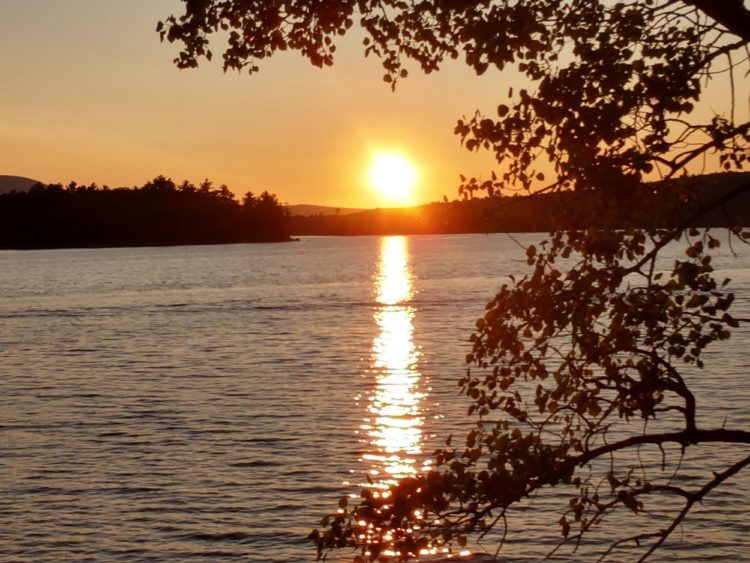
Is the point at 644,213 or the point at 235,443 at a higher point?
the point at 644,213

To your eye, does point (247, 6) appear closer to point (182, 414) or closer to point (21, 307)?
point (182, 414)

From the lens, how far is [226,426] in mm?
31703

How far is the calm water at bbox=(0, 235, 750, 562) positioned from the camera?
66.6 feet

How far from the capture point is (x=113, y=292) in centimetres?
10862

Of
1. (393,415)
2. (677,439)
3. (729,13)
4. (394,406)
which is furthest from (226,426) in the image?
(729,13)

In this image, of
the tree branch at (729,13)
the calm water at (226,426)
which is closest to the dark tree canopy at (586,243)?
the tree branch at (729,13)

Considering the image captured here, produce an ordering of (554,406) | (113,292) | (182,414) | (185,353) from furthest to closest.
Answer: (113,292) → (185,353) → (182,414) → (554,406)

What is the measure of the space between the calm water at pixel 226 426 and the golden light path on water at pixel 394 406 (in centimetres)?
11

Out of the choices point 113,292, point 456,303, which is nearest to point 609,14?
point 456,303

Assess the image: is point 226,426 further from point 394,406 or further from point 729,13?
point 729,13

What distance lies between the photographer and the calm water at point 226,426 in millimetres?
20312

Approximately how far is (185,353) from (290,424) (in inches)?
908

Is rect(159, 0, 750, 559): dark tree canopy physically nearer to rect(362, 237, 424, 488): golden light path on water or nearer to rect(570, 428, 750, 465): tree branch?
rect(570, 428, 750, 465): tree branch

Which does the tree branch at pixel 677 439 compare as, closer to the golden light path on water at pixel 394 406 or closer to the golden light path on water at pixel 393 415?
the golden light path on water at pixel 393 415
